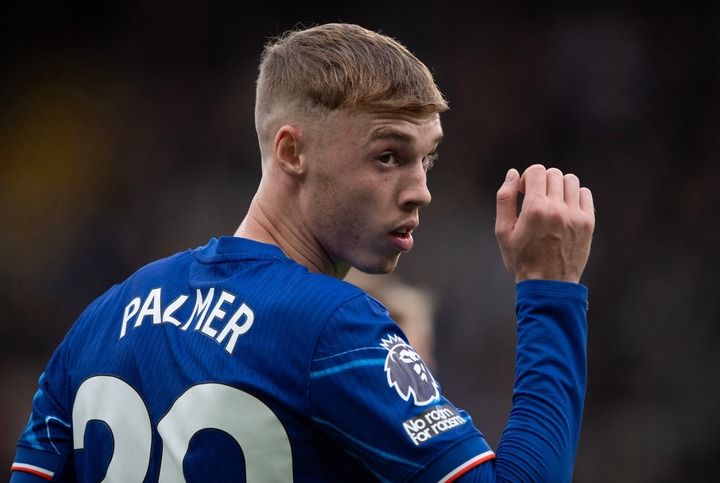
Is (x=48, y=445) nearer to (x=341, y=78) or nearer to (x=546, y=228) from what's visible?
(x=341, y=78)

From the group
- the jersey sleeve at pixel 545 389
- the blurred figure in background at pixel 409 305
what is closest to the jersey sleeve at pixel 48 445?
the jersey sleeve at pixel 545 389

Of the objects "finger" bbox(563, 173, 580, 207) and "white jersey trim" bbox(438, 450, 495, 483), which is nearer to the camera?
"white jersey trim" bbox(438, 450, 495, 483)

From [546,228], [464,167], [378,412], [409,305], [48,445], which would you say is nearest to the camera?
[378,412]

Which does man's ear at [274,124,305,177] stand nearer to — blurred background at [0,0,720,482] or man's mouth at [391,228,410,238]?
man's mouth at [391,228,410,238]

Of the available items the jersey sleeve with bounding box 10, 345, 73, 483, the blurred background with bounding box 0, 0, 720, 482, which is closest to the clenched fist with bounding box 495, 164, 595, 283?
the jersey sleeve with bounding box 10, 345, 73, 483

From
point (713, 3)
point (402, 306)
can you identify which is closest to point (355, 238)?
point (402, 306)

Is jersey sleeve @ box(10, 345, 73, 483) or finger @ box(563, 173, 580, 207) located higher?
finger @ box(563, 173, 580, 207)

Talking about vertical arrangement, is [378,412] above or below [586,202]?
below

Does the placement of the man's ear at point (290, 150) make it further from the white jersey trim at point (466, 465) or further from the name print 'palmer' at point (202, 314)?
the white jersey trim at point (466, 465)

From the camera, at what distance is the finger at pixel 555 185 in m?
1.75

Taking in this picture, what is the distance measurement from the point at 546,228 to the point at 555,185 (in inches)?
3.9

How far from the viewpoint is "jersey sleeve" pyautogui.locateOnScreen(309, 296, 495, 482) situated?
4.80 feet

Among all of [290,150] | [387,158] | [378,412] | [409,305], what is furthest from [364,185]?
[409,305]

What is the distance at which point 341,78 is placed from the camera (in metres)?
1.78
